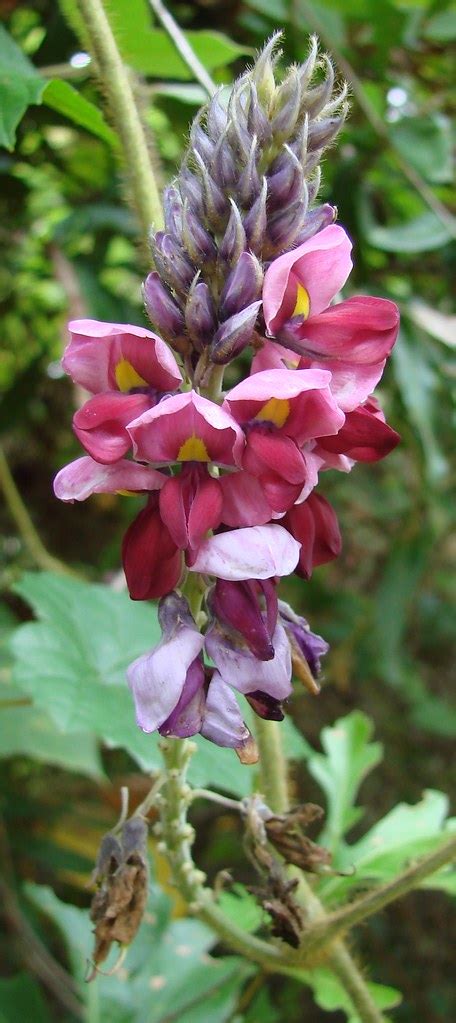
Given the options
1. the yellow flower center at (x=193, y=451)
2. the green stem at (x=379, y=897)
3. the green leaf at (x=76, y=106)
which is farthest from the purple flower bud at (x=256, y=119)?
the green stem at (x=379, y=897)

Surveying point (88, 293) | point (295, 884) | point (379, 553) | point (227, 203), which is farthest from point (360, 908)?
point (379, 553)

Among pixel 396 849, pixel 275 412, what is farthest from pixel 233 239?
pixel 396 849

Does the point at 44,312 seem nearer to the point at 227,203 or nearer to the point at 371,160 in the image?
the point at 371,160

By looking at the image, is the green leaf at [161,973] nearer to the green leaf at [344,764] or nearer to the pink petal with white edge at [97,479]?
the green leaf at [344,764]

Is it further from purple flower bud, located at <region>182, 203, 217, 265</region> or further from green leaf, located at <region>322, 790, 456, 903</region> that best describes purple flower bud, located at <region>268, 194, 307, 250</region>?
green leaf, located at <region>322, 790, 456, 903</region>

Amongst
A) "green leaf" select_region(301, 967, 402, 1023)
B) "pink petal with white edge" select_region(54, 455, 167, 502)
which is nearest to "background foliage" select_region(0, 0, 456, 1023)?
"green leaf" select_region(301, 967, 402, 1023)
